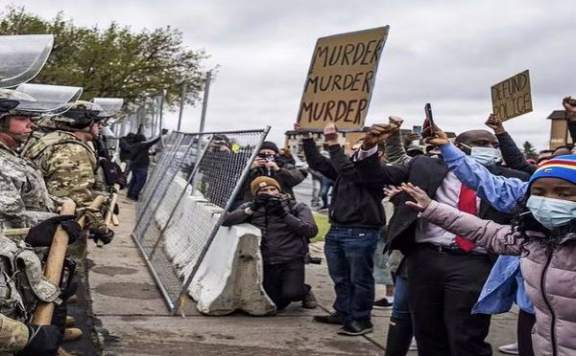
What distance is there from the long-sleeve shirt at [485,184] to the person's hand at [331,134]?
1.55m

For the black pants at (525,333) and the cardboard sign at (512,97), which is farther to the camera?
the cardboard sign at (512,97)

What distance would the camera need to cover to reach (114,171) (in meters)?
6.38

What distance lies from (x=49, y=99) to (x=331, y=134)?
199 centimetres

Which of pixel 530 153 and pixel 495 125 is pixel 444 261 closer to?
pixel 495 125

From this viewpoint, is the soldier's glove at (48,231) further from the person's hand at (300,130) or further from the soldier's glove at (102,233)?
the person's hand at (300,130)

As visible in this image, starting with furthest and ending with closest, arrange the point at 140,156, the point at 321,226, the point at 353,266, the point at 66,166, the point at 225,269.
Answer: the point at 140,156, the point at 321,226, the point at 225,269, the point at 353,266, the point at 66,166

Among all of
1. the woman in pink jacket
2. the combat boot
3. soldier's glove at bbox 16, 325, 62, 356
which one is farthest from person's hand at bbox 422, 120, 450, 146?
the combat boot

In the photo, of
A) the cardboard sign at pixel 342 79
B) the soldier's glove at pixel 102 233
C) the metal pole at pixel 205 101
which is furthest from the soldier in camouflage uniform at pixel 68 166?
the metal pole at pixel 205 101

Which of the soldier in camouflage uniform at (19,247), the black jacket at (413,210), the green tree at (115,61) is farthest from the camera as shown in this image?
the green tree at (115,61)

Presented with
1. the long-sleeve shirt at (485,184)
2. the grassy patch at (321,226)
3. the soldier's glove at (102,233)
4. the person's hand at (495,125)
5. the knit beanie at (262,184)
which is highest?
the person's hand at (495,125)

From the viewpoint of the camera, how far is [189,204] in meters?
8.36

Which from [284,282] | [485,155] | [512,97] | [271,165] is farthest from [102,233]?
[512,97]

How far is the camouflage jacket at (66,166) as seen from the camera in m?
5.15

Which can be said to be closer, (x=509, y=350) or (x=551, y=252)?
(x=551, y=252)
